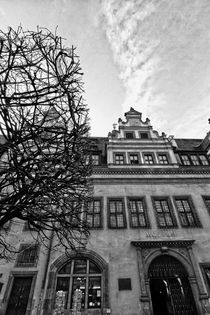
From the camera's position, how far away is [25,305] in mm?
10156

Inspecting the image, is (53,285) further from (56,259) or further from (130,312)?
(130,312)

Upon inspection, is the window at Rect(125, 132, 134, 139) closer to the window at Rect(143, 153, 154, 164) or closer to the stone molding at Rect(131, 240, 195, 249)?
the window at Rect(143, 153, 154, 164)

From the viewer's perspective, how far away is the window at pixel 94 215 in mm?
13016

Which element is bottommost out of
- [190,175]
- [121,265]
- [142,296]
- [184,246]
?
[142,296]

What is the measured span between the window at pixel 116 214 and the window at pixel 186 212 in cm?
442

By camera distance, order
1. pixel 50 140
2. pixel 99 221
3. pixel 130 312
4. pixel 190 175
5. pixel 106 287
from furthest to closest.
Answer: pixel 190 175 < pixel 99 221 < pixel 106 287 < pixel 130 312 < pixel 50 140

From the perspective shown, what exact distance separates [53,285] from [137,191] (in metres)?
8.55

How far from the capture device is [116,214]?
1362 centimetres

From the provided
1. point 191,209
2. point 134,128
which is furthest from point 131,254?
point 134,128

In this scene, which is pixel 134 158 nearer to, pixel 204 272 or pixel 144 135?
pixel 144 135

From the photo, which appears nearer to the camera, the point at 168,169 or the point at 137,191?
the point at 137,191

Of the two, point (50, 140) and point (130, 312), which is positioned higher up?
point (50, 140)

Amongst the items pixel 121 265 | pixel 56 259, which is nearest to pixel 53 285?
pixel 56 259

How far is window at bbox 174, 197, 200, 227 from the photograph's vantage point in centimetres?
1330
